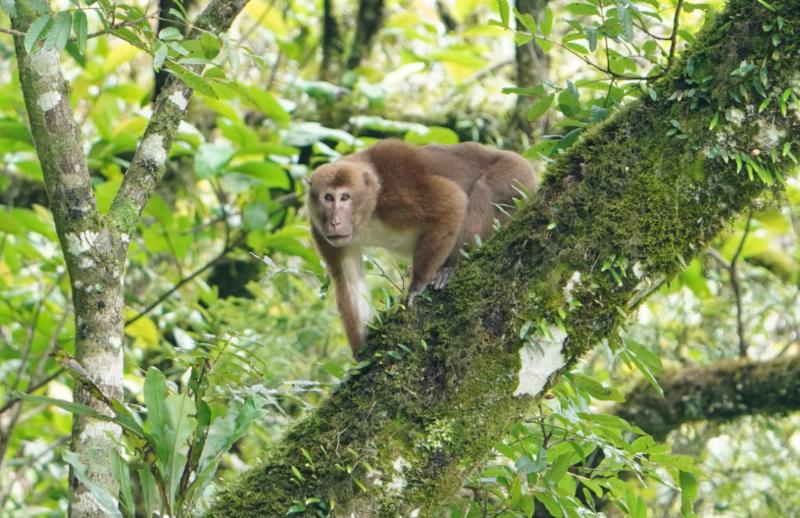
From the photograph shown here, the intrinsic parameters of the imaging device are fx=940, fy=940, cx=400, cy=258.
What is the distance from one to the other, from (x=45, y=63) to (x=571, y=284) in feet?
6.89

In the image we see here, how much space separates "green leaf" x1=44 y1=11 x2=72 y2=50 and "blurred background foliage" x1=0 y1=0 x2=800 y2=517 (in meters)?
0.61

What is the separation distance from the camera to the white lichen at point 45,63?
3492 mm

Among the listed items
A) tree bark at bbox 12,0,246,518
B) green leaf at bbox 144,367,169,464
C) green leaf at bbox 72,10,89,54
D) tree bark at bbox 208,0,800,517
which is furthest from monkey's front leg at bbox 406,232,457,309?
green leaf at bbox 72,10,89,54

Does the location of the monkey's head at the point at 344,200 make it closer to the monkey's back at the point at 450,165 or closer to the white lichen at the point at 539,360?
the monkey's back at the point at 450,165

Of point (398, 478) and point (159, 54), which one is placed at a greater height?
point (159, 54)

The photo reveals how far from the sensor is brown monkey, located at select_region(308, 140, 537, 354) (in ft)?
17.0

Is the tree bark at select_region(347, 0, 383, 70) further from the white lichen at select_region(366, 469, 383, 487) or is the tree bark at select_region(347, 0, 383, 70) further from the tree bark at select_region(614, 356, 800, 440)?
the white lichen at select_region(366, 469, 383, 487)

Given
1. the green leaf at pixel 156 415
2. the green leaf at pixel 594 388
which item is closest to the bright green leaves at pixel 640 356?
the green leaf at pixel 594 388

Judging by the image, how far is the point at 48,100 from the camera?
3.50 m

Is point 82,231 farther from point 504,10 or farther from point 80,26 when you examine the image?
point 504,10

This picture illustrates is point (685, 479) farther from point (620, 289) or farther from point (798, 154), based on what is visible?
point (798, 154)

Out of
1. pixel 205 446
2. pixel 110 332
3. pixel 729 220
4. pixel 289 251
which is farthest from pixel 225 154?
pixel 729 220

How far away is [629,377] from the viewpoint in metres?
7.74

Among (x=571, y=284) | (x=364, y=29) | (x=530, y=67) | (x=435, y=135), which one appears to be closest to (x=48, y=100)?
(x=571, y=284)
